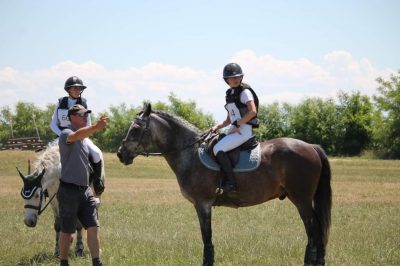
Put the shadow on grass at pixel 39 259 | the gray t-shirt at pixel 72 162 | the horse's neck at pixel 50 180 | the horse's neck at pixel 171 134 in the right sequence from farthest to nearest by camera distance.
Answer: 1. the horse's neck at pixel 50 180
2. the shadow on grass at pixel 39 259
3. the horse's neck at pixel 171 134
4. the gray t-shirt at pixel 72 162

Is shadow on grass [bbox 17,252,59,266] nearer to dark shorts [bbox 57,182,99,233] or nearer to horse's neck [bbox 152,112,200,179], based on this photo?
dark shorts [bbox 57,182,99,233]

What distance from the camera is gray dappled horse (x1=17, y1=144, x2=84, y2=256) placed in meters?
9.87

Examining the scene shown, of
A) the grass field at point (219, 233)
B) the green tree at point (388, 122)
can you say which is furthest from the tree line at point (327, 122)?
the grass field at point (219, 233)

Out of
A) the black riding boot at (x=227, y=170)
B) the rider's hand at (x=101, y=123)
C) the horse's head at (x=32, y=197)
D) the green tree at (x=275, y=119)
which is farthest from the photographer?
the green tree at (x=275, y=119)

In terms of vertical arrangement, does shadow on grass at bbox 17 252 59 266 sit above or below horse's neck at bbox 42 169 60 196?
below

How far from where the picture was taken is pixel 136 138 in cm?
912

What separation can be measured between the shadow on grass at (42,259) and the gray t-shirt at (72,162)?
8.35ft

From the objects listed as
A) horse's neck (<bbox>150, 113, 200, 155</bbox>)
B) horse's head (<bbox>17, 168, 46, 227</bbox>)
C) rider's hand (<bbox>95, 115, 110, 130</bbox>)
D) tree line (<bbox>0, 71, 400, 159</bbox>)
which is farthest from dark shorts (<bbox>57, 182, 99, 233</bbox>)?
tree line (<bbox>0, 71, 400, 159</bbox>)

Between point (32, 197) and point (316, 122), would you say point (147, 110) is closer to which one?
point (32, 197)

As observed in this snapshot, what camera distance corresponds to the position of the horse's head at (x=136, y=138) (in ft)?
29.7

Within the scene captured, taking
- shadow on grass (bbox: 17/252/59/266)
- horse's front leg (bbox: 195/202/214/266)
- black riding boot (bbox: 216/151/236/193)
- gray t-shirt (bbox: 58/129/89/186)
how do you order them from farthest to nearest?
shadow on grass (bbox: 17/252/59/266), black riding boot (bbox: 216/151/236/193), horse's front leg (bbox: 195/202/214/266), gray t-shirt (bbox: 58/129/89/186)

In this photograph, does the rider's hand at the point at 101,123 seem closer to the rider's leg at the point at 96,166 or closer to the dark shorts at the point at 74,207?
the dark shorts at the point at 74,207

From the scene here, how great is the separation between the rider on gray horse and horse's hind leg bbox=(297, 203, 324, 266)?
1.31 meters

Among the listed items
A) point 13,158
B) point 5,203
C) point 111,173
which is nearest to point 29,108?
point 13,158
